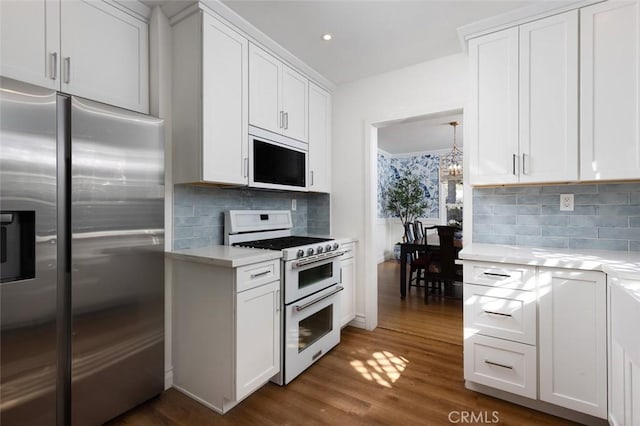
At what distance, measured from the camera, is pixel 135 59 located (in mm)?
2004

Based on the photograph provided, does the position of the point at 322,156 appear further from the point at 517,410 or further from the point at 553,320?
the point at 517,410

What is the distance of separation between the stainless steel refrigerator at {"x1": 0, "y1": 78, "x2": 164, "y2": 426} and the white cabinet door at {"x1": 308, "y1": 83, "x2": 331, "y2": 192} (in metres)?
1.44

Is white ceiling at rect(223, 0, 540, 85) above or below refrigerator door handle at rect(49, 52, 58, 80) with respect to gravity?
above

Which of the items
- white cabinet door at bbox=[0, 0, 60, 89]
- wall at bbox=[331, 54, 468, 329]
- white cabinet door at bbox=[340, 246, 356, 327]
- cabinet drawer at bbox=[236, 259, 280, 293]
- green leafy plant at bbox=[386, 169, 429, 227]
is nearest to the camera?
white cabinet door at bbox=[0, 0, 60, 89]

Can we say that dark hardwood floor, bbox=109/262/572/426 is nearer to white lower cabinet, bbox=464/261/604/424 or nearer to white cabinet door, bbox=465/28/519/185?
white lower cabinet, bbox=464/261/604/424

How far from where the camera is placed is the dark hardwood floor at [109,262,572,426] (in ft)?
5.82

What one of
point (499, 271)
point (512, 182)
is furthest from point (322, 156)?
point (499, 271)

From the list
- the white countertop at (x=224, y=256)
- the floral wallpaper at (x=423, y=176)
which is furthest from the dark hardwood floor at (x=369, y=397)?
the floral wallpaper at (x=423, y=176)

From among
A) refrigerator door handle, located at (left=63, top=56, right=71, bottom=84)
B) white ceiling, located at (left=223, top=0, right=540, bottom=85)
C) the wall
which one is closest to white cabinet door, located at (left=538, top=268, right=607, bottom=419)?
the wall

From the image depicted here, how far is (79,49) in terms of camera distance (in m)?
1.73

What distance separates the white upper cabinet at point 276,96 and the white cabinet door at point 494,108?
143 cm

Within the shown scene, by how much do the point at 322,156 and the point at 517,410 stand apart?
252 cm

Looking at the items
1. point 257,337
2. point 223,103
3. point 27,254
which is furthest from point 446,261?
point 27,254

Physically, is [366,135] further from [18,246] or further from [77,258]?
[18,246]
